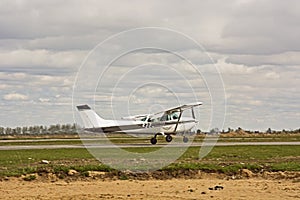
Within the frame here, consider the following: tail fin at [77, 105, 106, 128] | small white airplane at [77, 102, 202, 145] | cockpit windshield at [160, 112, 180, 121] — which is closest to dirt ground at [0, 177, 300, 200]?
small white airplane at [77, 102, 202, 145]

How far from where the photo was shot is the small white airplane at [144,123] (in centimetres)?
5744

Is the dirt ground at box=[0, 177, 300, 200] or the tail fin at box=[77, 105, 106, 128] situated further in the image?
the tail fin at box=[77, 105, 106, 128]

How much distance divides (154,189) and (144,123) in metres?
36.6

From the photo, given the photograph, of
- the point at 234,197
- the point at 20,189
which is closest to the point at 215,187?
the point at 234,197

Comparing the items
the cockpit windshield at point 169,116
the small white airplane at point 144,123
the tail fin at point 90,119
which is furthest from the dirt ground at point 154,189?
the cockpit windshield at point 169,116

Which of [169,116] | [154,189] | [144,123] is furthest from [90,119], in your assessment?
[154,189]

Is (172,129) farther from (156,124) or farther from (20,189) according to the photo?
(20,189)

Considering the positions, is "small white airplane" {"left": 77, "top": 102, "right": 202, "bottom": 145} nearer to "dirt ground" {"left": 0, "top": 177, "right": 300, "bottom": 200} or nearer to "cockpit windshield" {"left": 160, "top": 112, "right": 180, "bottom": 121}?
"cockpit windshield" {"left": 160, "top": 112, "right": 180, "bottom": 121}

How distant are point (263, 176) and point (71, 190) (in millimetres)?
9316

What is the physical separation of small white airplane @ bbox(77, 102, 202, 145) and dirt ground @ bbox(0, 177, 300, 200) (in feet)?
98.4

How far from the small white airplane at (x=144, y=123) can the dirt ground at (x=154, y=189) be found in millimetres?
29989

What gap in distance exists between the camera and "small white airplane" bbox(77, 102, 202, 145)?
2261 inches

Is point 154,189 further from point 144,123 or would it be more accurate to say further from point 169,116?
point 169,116

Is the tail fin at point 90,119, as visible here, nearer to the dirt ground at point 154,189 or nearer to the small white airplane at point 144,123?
the small white airplane at point 144,123
